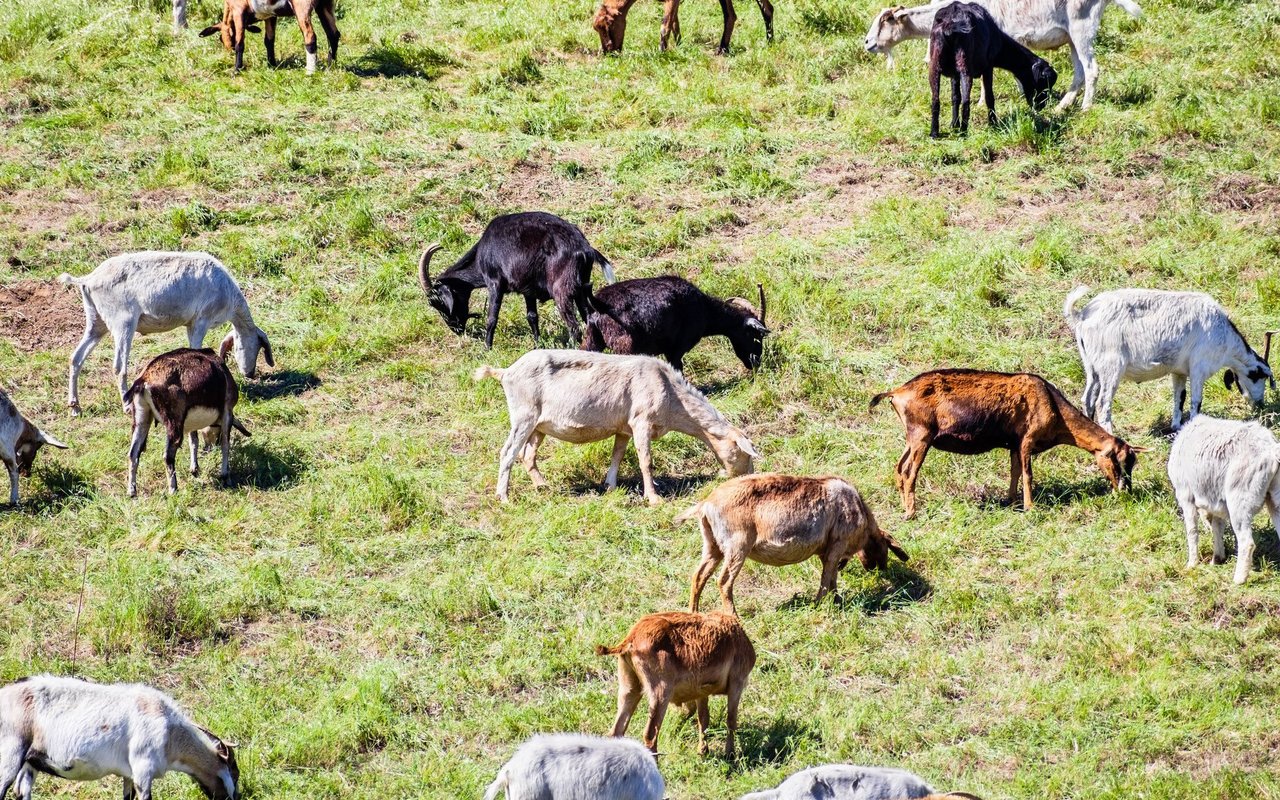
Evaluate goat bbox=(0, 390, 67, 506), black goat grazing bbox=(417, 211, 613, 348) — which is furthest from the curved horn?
goat bbox=(0, 390, 67, 506)

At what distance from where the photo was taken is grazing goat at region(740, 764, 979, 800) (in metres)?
7.70

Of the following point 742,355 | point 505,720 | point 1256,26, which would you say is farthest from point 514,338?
point 1256,26

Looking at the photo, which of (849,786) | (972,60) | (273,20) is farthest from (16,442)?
(972,60)

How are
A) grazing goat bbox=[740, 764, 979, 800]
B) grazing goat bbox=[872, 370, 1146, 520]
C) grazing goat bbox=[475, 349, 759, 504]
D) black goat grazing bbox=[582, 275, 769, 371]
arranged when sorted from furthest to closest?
black goat grazing bbox=[582, 275, 769, 371] < grazing goat bbox=[475, 349, 759, 504] < grazing goat bbox=[872, 370, 1146, 520] < grazing goat bbox=[740, 764, 979, 800]

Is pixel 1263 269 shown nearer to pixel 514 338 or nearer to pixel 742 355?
pixel 742 355

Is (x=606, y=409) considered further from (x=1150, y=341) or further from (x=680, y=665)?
(x=1150, y=341)

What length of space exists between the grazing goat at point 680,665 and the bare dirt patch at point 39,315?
9.06 meters

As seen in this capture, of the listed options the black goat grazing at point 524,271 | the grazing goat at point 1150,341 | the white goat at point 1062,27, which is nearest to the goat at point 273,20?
the black goat grazing at point 524,271

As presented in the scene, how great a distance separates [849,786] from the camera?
7.77 meters

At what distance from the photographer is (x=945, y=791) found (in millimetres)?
8641

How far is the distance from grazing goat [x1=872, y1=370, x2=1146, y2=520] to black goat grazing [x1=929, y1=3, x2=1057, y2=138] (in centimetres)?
687

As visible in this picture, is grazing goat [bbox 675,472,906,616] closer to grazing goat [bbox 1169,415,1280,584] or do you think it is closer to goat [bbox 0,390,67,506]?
grazing goat [bbox 1169,415,1280,584]

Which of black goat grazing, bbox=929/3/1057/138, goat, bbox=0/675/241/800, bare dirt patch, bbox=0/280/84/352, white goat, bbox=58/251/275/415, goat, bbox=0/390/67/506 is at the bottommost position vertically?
goat, bbox=0/675/241/800

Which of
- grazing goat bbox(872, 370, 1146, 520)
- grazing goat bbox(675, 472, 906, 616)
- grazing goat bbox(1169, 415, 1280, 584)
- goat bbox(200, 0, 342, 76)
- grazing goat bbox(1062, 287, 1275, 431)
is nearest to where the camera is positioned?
grazing goat bbox(675, 472, 906, 616)
